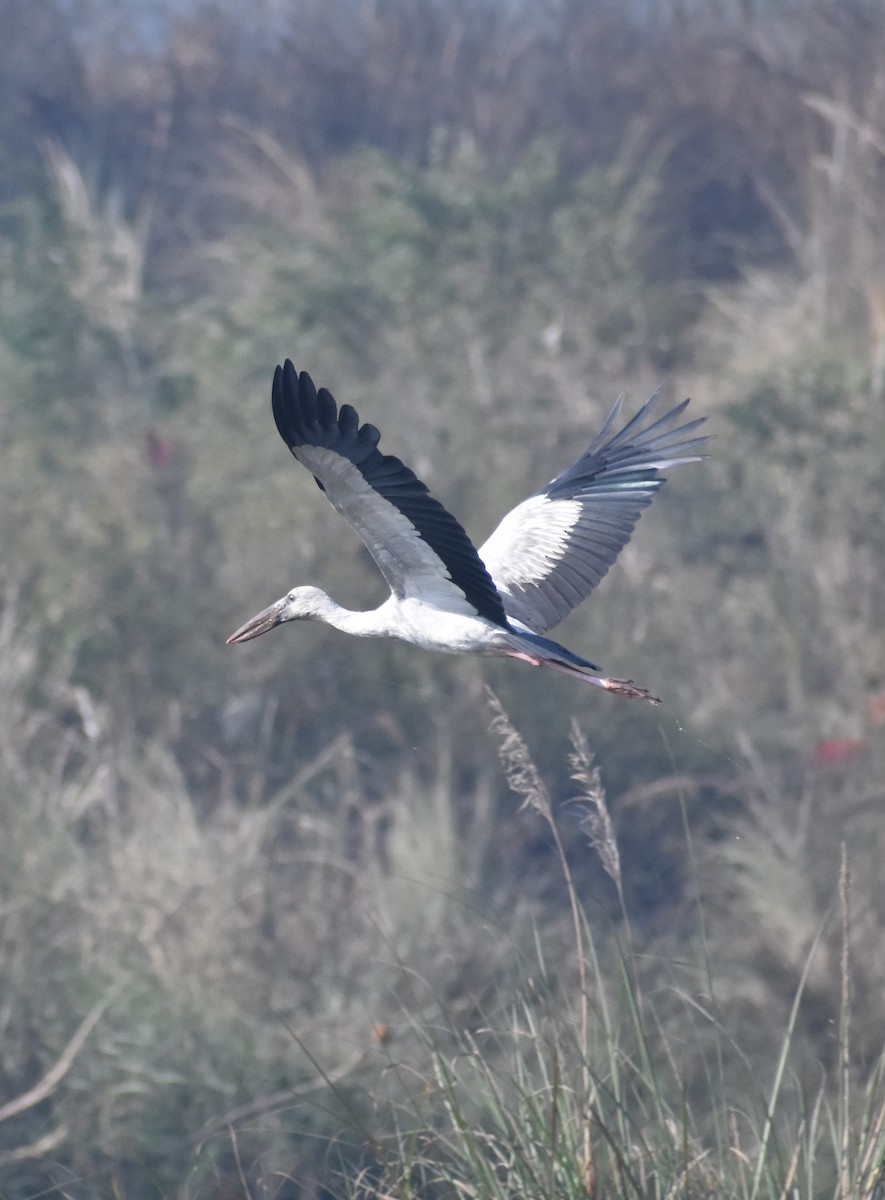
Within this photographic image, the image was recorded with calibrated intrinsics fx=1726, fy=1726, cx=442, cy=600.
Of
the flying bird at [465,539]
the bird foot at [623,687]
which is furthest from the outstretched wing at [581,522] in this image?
the bird foot at [623,687]

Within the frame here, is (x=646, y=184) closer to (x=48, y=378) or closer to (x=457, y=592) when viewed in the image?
(x=48, y=378)

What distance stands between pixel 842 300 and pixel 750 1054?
23.1 feet

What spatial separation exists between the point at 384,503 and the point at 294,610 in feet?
3.27

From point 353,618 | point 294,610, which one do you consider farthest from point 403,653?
point 353,618

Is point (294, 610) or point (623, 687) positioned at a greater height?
point (294, 610)

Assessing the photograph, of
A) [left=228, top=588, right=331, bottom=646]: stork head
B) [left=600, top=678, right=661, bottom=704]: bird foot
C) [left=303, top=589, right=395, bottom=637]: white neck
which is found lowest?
[left=600, top=678, right=661, bottom=704]: bird foot

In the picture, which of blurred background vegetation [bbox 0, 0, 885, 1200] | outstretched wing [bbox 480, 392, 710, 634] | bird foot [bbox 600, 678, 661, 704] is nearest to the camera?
bird foot [bbox 600, 678, 661, 704]

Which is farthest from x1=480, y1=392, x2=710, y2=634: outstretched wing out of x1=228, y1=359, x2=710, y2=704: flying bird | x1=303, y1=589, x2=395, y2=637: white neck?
x1=303, y1=589, x2=395, y2=637: white neck

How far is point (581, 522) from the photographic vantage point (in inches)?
247

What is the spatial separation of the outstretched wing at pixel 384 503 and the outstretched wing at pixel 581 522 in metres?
0.90

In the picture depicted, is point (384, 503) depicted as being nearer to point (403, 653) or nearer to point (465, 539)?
point (465, 539)

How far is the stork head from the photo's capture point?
18.0 ft

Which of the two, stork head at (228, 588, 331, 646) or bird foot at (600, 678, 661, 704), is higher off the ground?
stork head at (228, 588, 331, 646)

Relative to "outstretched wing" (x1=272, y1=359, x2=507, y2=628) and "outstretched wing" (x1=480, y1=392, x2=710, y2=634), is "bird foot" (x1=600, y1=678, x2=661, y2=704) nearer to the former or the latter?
"outstretched wing" (x1=272, y1=359, x2=507, y2=628)
